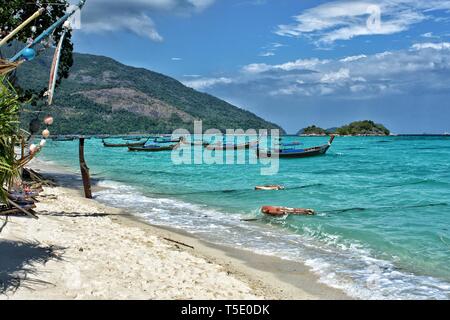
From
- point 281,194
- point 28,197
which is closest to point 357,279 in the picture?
point 28,197

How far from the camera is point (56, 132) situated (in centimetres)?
18225

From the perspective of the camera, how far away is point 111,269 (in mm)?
8188

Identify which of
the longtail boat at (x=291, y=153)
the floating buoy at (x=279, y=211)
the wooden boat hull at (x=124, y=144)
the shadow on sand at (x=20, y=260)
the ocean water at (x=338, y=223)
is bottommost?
the ocean water at (x=338, y=223)

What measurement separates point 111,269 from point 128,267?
1.31 feet

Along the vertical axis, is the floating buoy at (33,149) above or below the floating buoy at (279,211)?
above

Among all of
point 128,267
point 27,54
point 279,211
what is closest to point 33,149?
point 27,54

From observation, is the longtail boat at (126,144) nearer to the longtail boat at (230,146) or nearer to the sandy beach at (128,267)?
the longtail boat at (230,146)

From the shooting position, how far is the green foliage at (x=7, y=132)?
6.47 metres

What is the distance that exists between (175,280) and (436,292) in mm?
5285

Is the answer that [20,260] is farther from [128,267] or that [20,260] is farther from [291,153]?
[291,153]

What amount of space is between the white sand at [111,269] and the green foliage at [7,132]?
162 centimetres

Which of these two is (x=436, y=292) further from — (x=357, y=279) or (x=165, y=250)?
(x=165, y=250)

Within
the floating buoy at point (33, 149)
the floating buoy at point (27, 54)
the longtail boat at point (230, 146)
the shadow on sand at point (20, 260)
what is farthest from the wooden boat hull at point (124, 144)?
the floating buoy at point (27, 54)

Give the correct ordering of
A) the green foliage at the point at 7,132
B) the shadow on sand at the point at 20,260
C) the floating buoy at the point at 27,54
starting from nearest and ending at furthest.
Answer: the green foliage at the point at 7,132, the shadow on sand at the point at 20,260, the floating buoy at the point at 27,54
